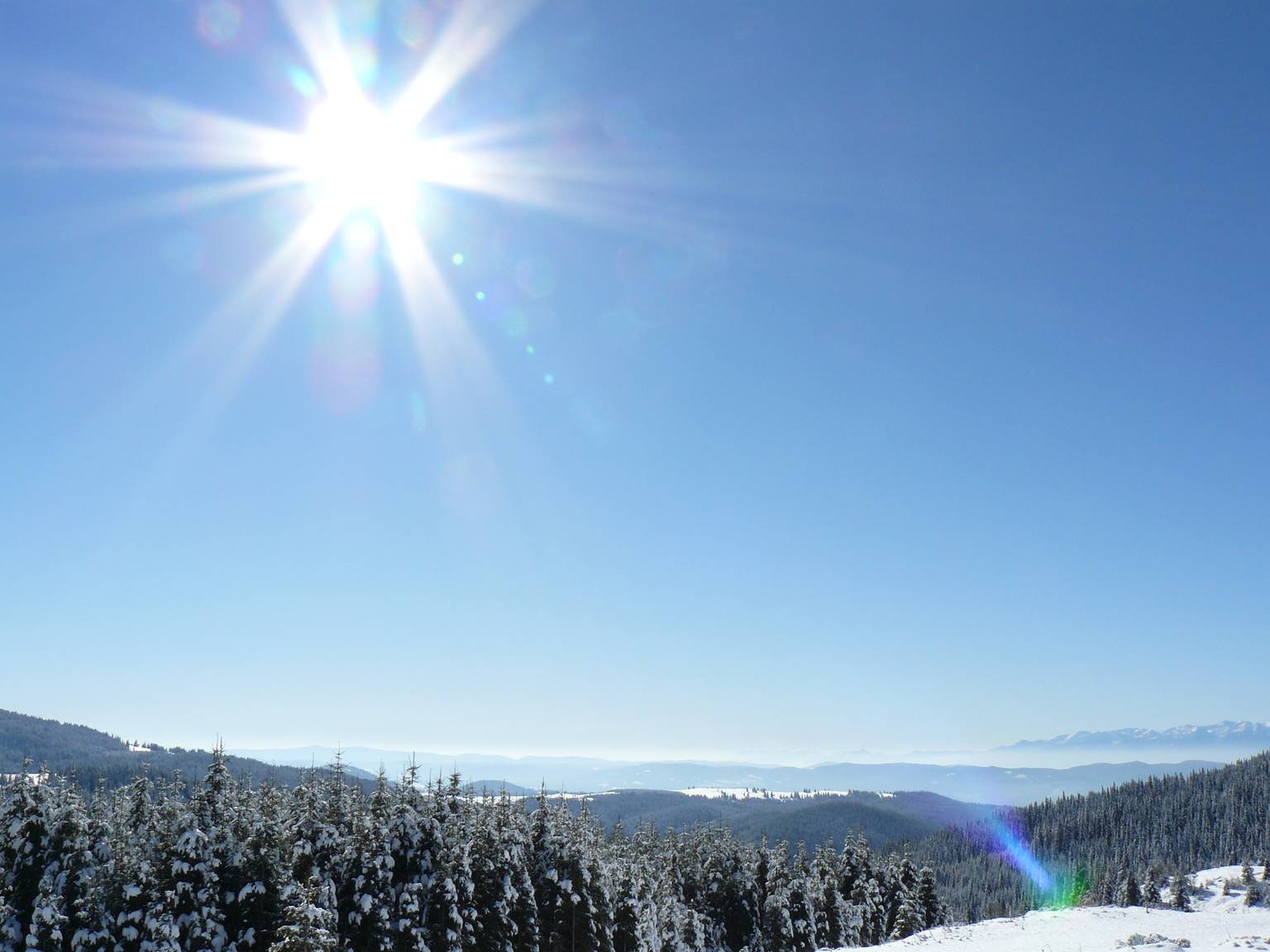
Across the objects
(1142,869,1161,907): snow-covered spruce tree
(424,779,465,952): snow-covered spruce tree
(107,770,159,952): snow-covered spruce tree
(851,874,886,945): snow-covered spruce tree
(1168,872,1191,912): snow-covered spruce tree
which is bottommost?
(1168,872,1191,912): snow-covered spruce tree

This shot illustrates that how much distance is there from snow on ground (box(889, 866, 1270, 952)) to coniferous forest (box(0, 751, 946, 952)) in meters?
19.0

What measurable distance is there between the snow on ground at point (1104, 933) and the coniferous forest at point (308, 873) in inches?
750

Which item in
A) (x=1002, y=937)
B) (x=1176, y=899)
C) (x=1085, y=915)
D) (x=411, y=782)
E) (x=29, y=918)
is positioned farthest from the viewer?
(x=1176, y=899)

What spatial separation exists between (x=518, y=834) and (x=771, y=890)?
28.0 m

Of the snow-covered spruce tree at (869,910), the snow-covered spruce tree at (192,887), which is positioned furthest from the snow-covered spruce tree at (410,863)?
the snow-covered spruce tree at (869,910)

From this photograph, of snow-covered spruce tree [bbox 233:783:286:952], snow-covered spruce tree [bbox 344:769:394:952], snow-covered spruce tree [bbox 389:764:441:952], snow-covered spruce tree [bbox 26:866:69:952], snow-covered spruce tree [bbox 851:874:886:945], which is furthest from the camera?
snow-covered spruce tree [bbox 851:874:886:945]

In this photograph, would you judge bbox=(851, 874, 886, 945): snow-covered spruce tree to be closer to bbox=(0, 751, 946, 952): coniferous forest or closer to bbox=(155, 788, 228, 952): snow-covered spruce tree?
bbox=(0, 751, 946, 952): coniferous forest

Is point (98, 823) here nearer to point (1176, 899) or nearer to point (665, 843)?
point (665, 843)

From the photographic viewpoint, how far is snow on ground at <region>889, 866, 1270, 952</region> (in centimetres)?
2984

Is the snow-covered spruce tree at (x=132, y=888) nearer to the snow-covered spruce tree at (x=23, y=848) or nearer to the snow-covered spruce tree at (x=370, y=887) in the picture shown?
the snow-covered spruce tree at (x=23, y=848)

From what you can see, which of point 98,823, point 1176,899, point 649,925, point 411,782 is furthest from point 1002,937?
point 1176,899

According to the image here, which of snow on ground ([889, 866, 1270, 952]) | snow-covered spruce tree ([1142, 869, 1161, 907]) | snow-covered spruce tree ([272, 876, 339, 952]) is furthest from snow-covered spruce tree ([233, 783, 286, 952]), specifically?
snow-covered spruce tree ([1142, 869, 1161, 907])

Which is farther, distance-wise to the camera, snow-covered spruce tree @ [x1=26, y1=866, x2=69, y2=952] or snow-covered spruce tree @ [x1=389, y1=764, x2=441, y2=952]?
snow-covered spruce tree @ [x1=389, y1=764, x2=441, y2=952]

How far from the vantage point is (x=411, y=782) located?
37094mm
